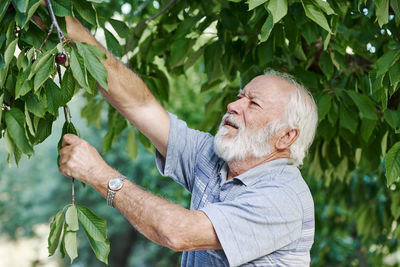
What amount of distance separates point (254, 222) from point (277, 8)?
75 centimetres

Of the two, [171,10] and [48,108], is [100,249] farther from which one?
[171,10]

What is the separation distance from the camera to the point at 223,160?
100 inches

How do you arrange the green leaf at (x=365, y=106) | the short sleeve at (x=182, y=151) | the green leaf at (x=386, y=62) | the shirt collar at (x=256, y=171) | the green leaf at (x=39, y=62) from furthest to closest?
the green leaf at (x=365, y=106)
the short sleeve at (x=182, y=151)
the shirt collar at (x=256, y=171)
the green leaf at (x=386, y=62)
the green leaf at (x=39, y=62)

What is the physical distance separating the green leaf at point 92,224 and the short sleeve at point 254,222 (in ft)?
1.27

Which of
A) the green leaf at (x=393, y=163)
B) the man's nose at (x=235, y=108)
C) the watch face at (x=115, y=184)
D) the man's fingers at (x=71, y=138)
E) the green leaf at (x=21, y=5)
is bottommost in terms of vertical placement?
the green leaf at (x=393, y=163)

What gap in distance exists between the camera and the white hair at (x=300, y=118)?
249 centimetres

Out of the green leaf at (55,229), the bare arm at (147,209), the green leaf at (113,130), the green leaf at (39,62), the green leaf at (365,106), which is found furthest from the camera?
the green leaf at (113,130)

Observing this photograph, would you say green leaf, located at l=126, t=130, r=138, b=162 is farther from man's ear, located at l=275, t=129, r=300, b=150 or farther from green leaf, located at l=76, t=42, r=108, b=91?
green leaf, located at l=76, t=42, r=108, b=91

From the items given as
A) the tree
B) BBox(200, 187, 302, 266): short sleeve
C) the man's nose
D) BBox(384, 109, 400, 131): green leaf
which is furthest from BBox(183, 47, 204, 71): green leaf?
BBox(200, 187, 302, 266): short sleeve

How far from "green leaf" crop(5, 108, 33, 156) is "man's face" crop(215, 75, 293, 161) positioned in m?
0.85

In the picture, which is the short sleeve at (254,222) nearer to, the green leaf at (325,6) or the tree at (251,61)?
the tree at (251,61)

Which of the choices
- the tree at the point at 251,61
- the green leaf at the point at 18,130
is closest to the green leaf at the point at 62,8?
the tree at the point at 251,61

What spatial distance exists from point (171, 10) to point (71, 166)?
159cm

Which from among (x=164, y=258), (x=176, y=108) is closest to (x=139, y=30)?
(x=176, y=108)
